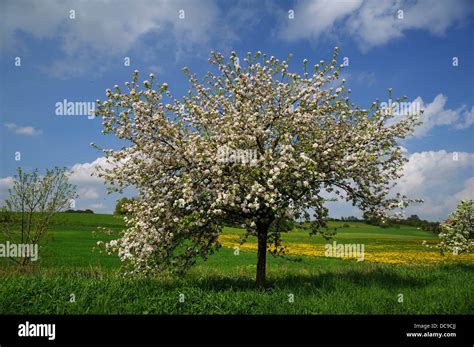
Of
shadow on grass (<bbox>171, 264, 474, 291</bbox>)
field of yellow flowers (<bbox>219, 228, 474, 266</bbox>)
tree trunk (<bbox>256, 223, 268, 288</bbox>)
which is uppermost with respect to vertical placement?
tree trunk (<bbox>256, 223, 268, 288</bbox>)

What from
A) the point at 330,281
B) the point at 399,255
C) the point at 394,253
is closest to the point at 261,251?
the point at 330,281

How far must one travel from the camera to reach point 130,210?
1373cm

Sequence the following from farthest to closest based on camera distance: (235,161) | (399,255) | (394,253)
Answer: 1. (394,253)
2. (399,255)
3. (235,161)

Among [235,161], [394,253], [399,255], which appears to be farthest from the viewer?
[394,253]

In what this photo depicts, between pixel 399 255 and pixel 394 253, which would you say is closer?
pixel 399 255

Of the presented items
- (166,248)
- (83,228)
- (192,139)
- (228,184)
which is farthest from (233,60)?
(83,228)

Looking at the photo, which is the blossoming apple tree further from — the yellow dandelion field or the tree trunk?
the yellow dandelion field

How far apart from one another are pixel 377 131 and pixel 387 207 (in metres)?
2.77

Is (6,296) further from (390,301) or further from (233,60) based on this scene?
(390,301)

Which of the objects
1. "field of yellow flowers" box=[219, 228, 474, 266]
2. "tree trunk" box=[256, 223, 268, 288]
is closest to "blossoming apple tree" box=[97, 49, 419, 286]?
"tree trunk" box=[256, 223, 268, 288]

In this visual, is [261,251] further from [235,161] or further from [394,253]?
[394,253]

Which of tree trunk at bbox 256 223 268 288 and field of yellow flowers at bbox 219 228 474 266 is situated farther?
field of yellow flowers at bbox 219 228 474 266

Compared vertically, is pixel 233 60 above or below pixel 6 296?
above
